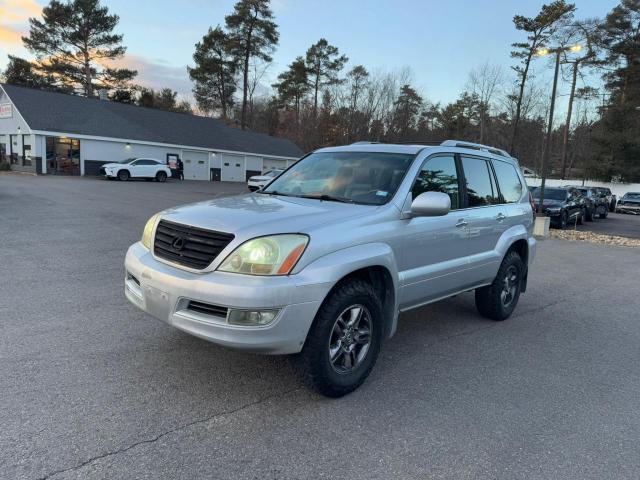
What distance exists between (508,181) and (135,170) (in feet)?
97.8

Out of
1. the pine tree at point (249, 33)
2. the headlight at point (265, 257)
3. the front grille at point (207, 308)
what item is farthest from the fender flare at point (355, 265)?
the pine tree at point (249, 33)

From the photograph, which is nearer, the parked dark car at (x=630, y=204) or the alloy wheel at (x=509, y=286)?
the alloy wheel at (x=509, y=286)

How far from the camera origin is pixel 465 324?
219 inches

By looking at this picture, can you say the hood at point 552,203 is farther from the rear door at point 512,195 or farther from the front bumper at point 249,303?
the front bumper at point 249,303

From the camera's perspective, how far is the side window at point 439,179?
4320 mm

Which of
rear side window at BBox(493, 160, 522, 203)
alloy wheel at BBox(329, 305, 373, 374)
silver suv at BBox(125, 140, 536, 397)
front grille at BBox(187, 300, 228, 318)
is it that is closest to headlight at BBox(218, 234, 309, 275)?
silver suv at BBox(125, 140, 536, 397)

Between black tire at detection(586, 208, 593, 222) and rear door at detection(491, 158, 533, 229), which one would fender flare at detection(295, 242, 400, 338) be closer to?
rear door at detection(491, 158, 533, 229)

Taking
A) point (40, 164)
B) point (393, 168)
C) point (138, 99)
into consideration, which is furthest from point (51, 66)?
point (393, 168)

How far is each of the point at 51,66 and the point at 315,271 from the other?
55.8 m

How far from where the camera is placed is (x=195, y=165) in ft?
134

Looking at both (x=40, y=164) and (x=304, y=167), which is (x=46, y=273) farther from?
(x=40, y=164)

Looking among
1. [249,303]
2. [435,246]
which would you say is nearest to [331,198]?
[435,246]

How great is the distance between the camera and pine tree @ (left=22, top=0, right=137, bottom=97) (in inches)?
1845

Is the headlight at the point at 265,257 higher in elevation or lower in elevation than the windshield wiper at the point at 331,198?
lower
